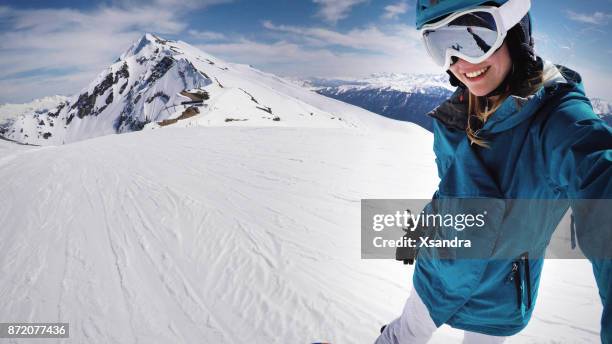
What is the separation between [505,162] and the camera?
1298mm

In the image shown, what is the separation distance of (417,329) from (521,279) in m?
0.66

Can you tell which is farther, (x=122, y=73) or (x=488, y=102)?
(x=122, y=73)

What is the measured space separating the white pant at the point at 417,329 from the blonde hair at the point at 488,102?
3.27ft

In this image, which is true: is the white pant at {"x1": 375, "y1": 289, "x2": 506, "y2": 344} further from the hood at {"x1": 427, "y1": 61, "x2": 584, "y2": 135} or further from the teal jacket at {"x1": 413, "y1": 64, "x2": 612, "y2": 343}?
the hood at {"x1": 427, "y1": 61, "x2": 584, "y2": 135}

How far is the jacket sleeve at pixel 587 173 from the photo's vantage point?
892 mm

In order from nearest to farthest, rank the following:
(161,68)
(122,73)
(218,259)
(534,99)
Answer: (534,99)
(218,259)
(161,68)
(122,73)

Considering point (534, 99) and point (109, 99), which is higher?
point (109, 99)

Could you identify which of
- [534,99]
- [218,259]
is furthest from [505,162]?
[218,259]

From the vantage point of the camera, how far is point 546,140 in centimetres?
113

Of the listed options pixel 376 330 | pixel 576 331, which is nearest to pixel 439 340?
pixel 376 330

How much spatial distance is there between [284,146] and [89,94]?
539 feet

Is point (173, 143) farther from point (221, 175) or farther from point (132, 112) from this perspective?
point (132, 112)

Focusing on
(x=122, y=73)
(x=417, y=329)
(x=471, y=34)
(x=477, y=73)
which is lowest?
(x=417, y=329)

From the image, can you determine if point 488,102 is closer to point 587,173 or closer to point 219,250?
point 587,173
